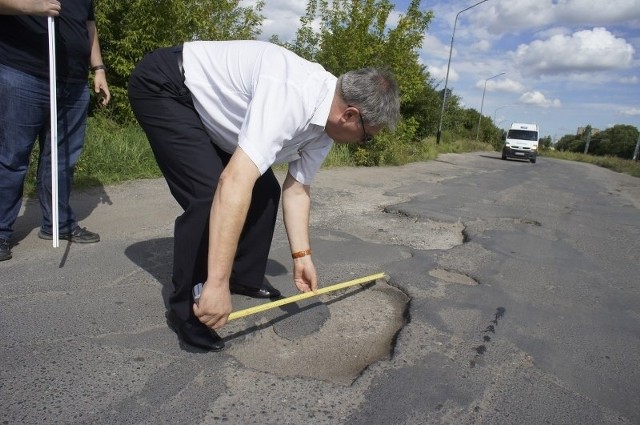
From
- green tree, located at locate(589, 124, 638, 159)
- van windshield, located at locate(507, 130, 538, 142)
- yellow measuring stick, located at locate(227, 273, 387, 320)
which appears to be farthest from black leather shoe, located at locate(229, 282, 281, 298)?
green tree, located at locate(589, 124, 638, 159)

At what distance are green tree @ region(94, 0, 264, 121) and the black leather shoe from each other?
6164 mm

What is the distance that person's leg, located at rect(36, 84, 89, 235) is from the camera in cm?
307

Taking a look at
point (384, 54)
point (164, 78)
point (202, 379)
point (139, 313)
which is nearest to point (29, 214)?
point (139, 313)

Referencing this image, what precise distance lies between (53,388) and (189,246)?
0.72 metres

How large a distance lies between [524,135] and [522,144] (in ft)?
4.90

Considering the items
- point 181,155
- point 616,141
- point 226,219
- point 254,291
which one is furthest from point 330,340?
point 616,141

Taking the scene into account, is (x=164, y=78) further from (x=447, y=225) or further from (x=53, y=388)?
(x=447, y=225)

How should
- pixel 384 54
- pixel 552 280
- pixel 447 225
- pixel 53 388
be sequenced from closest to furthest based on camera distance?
pixel 53 388 < pixel 552 280 < pixel 447 225 < pixel 384 54

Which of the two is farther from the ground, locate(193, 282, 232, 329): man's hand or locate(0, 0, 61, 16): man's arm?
locate(0, 0, 61, 16): man's arm

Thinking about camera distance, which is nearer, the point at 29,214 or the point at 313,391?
the point at 313,391

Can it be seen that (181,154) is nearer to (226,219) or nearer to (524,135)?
(226,219)

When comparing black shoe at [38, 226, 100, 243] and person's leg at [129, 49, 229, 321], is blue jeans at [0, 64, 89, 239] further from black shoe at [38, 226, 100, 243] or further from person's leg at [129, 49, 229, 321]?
person's leg at [129, 49, 229, 321]

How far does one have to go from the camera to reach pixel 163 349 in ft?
6.64

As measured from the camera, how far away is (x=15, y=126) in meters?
2.81
